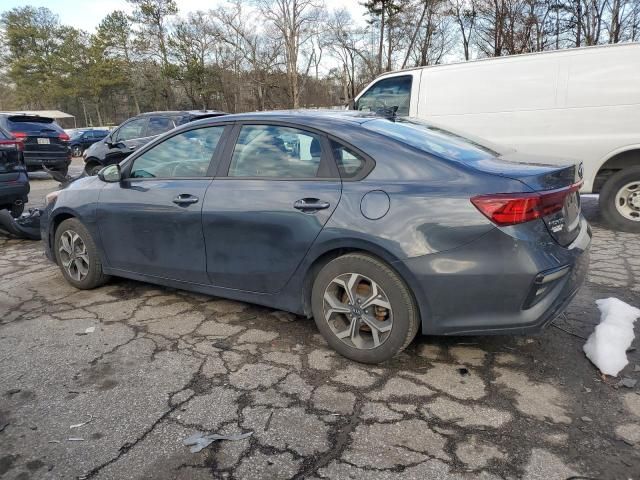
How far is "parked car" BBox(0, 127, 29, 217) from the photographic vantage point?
6188 millimetres

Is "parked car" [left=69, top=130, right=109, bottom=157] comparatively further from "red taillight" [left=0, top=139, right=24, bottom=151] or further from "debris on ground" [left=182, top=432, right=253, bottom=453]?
"debris on ground" [left=182, top=432, right=253, bottom=453]

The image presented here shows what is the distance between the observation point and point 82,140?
82.2 feet

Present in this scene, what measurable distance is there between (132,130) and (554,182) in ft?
30.9

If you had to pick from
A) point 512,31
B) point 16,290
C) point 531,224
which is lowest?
point 16,290

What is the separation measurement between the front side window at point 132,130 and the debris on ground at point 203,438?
28.7 ft

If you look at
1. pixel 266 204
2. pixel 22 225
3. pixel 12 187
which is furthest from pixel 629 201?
pixel 12 187

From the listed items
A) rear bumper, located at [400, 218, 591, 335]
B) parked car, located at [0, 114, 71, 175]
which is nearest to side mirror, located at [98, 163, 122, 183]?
rear bumper, located at [400, 218, 591, 335]

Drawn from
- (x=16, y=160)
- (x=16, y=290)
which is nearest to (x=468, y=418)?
(x=16, y=290)

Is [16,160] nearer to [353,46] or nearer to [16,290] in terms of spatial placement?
[16,290]

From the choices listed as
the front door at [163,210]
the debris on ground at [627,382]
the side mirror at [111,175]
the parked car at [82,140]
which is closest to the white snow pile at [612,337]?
the debris on ground at [627,382]

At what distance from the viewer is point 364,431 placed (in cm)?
218

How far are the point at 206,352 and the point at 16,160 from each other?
5.28m

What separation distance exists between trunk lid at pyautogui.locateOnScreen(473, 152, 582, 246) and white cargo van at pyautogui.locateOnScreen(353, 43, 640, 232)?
2.64 meters

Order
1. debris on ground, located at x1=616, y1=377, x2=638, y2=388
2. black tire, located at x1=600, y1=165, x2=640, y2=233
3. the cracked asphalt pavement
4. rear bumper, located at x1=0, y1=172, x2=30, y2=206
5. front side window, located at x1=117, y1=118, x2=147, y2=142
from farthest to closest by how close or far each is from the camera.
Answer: front side window, located at x1=117, y1=118, x2=147, y2=142 → rear bumper, located at x1=0, y1=172, x2=30, y2=206 → black tire, located at x1=600, y1=165, x2=640, y2=233 → debris on ground, located at x1=616, y1=377, x2=638, y2=388 → the cracked asphalt pavement
